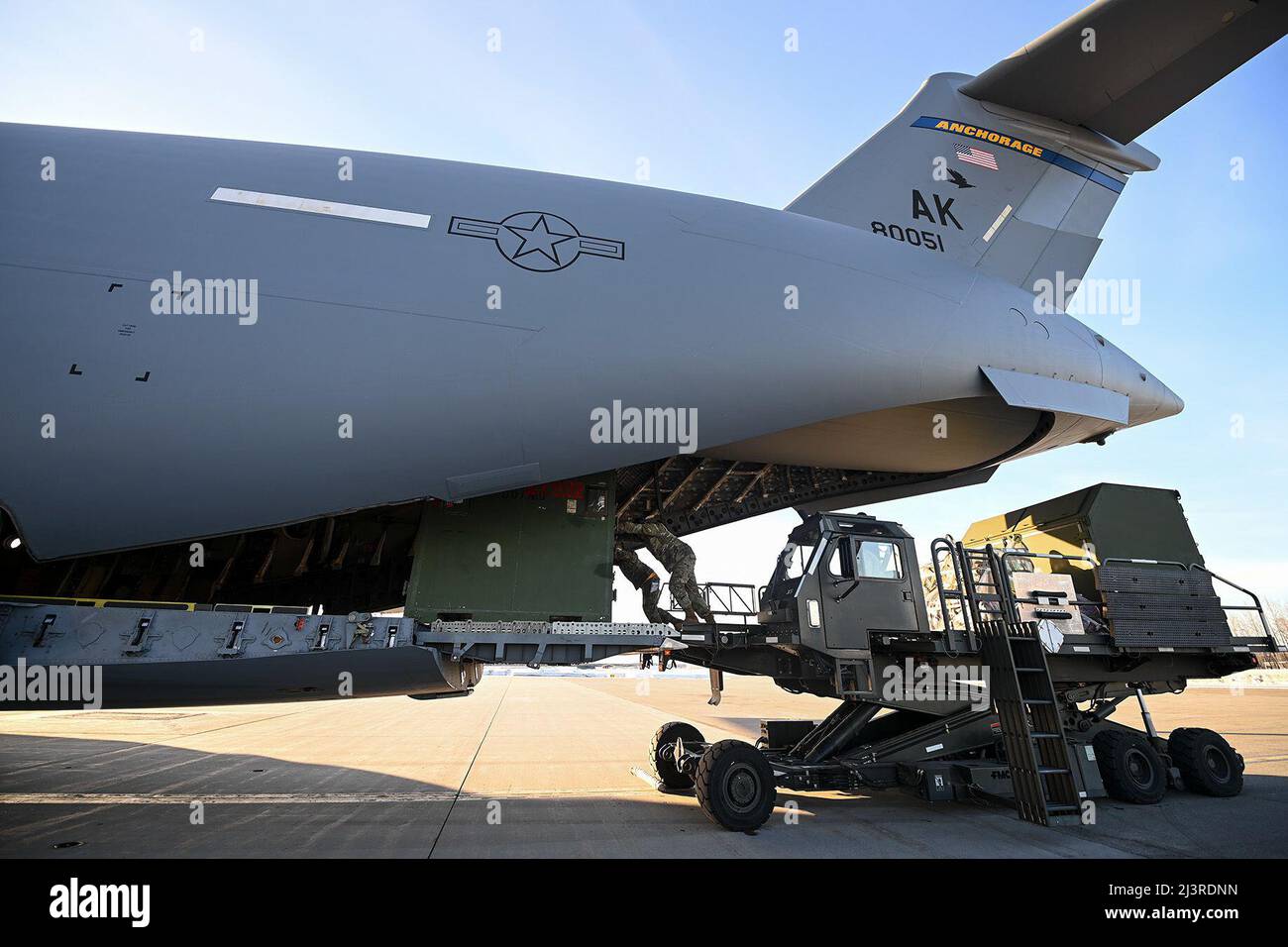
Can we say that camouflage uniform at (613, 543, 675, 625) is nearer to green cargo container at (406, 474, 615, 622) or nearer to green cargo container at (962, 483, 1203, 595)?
green cargo container at (406, 474, 615, 622)

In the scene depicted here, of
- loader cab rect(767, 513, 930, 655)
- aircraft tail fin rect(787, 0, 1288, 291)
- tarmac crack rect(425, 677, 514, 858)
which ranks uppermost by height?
aircraft tail fin rect(787, 0, 1288, 291)

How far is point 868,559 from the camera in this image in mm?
6430

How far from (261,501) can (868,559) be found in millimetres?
5493

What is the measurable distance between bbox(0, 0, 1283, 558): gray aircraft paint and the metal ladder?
2.37 metres

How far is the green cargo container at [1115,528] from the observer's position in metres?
7.09

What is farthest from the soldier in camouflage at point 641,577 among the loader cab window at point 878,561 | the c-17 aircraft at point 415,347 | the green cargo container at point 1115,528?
the green cargo container at point 1115,528

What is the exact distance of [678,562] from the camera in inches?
285

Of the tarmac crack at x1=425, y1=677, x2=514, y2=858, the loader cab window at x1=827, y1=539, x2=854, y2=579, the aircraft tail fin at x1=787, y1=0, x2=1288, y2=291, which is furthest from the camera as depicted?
the aircraft tail fin at x1=787, y1=0, x2=1288, y2=291

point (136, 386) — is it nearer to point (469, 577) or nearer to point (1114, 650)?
point (469, 577)

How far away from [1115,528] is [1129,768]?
263cm

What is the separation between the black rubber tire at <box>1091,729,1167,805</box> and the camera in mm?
6707

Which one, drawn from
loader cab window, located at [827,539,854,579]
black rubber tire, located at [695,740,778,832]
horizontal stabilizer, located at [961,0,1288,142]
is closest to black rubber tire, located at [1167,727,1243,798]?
loader cab window, located at [827,539,854,579]

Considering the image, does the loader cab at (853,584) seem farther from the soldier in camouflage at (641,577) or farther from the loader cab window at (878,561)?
the soldier in camouflage at (641,577)

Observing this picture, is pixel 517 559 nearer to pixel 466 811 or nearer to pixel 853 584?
pixel 466 811
